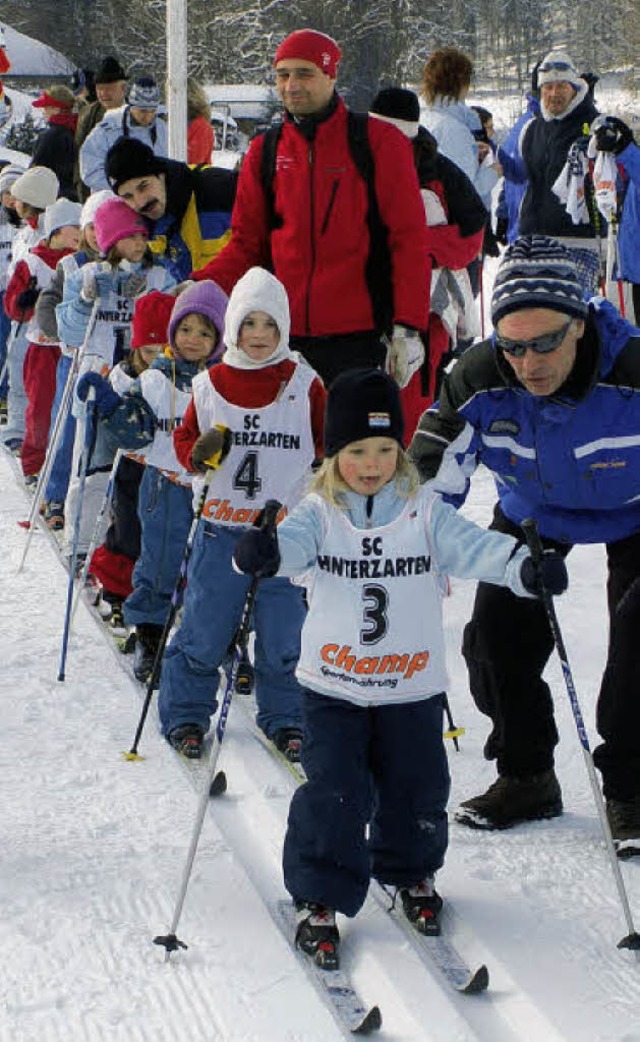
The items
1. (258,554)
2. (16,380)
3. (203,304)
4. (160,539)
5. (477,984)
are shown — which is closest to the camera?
(477,984)

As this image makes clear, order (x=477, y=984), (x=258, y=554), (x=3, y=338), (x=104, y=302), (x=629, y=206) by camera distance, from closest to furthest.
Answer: (x=477, y=984) < (x=258, y=554) < (x=104, y=302) < (x=629, y=206) < (x=3, y=338)

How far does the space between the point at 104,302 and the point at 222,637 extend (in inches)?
96.4

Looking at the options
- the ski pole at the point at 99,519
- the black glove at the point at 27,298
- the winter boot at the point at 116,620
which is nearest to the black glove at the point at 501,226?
the black glove at the point at 27,298

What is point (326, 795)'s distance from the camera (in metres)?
3.46

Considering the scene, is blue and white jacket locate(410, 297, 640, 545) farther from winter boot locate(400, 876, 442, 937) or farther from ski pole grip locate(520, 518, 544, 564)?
winter boot locate(400, 876, 442, 937)

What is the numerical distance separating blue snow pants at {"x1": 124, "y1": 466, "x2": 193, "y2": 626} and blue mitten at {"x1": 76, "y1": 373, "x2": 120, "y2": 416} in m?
0.37

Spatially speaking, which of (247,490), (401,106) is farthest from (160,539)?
(401,106)

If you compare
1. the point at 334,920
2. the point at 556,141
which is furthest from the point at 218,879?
the point at 556,141

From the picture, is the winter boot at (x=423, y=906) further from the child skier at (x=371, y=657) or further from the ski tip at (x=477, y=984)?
the ski tip at (x=477, y=984)

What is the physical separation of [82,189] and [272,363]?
201 inches

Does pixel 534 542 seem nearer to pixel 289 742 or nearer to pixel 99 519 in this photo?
pixel 289 742

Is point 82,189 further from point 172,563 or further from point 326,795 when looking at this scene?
point 326,795

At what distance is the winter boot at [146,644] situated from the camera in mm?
5556

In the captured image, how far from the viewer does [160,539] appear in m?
5.54
